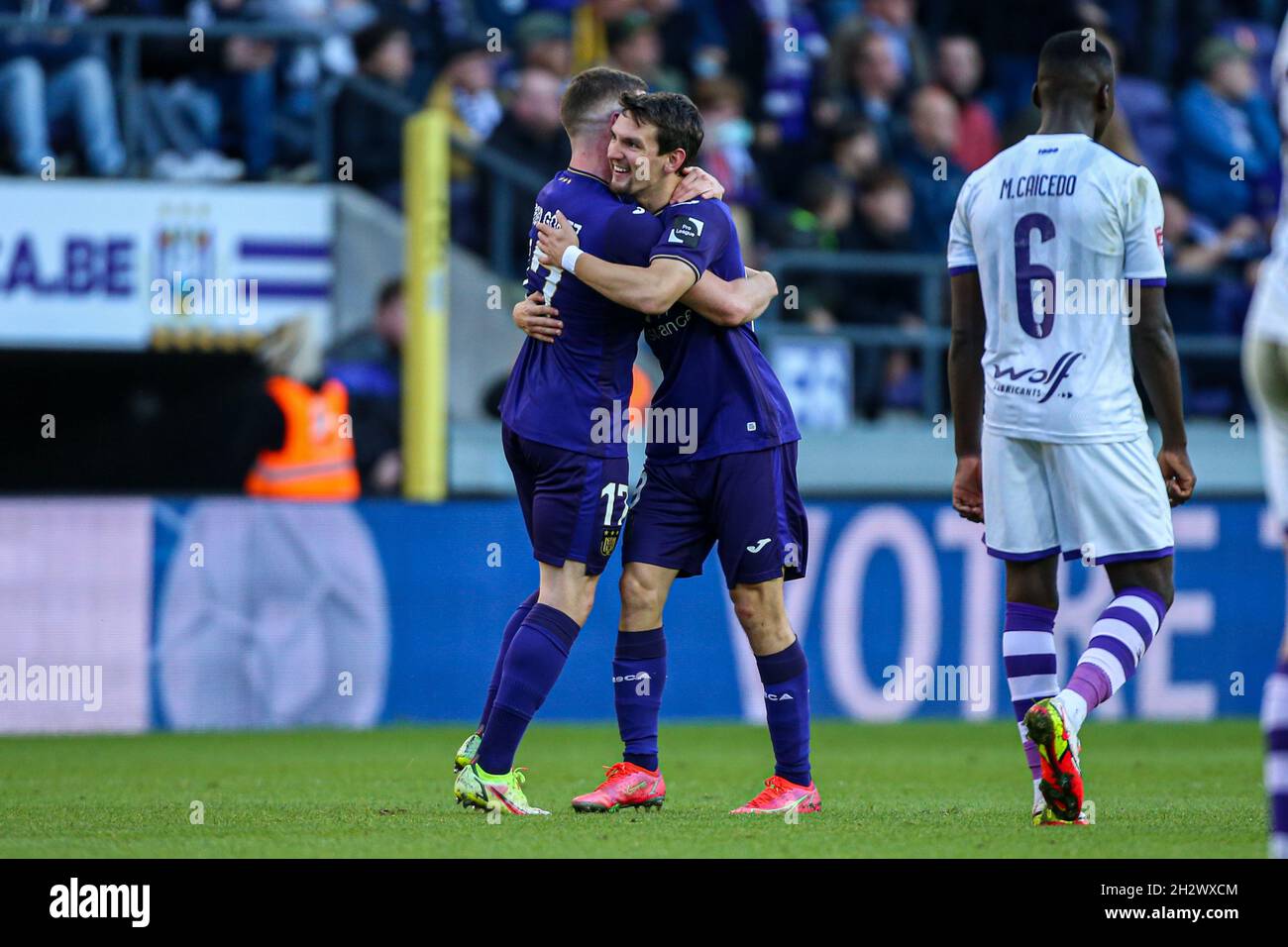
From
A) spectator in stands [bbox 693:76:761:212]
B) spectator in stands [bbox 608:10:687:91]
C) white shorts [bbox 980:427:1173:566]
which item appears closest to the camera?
white shorts [bbox 980:427:1173:566]

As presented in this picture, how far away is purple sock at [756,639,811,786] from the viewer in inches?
256

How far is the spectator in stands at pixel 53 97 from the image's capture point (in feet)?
41.2

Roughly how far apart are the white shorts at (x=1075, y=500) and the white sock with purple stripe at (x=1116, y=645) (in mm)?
135

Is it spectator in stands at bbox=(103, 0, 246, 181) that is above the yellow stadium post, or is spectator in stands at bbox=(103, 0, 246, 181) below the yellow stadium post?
above

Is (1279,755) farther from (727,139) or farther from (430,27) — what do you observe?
(430,27)

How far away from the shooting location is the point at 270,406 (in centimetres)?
1222

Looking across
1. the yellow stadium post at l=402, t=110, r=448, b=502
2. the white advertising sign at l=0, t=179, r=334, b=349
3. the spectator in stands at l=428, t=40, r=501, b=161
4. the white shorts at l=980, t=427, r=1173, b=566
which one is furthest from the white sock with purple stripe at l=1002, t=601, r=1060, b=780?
the spectator in stands at l=428, t=40, r=501, b=161

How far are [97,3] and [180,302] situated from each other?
2.25m

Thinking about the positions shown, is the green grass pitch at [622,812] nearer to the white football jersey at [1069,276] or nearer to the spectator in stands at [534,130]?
the white football jersey at [1069,276]

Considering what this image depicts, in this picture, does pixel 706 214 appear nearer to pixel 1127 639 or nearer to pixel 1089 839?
Answer: pixel 1127 639

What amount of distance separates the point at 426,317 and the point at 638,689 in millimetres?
5870

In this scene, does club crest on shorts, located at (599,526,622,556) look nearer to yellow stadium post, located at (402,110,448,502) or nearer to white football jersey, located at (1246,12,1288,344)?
white football jersey, located at (1246,12,1288,344)

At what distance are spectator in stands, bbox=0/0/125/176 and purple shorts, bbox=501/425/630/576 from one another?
279 inches

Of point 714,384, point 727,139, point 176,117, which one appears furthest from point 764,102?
point 714,384
